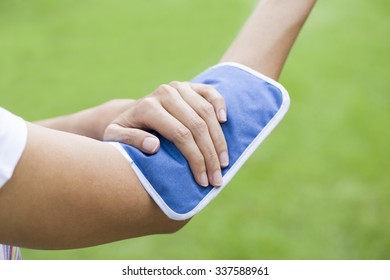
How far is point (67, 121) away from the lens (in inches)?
44.8

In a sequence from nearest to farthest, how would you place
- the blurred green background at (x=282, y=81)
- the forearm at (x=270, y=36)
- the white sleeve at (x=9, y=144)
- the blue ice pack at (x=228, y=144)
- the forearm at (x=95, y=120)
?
1. the white sleeve at (x=9, y=144)
2. the blue ice pack at (x=228, y=144)
3. the forearm at (x=270, y=36)
4. the forearm at (x=95, y=120)
5. the blurred green background at (x=282, y=81)

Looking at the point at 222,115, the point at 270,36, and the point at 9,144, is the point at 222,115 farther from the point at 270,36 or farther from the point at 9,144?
the point at 9,144

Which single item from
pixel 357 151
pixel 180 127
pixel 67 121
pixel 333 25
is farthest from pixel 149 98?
pixel 333 25

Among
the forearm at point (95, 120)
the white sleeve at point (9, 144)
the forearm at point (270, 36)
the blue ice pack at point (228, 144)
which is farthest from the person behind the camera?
the forearm at point (95, 120)

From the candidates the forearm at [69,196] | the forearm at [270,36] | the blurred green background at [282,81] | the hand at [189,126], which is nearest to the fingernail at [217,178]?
the hand at [189,126]

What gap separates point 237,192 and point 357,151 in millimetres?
632

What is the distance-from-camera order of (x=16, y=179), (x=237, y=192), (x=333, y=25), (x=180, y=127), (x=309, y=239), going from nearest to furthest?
(x=16, y=179) → (x=180, y=127) → (x=309, y=239) → (x=237, y=192) → (x=333, y=25)

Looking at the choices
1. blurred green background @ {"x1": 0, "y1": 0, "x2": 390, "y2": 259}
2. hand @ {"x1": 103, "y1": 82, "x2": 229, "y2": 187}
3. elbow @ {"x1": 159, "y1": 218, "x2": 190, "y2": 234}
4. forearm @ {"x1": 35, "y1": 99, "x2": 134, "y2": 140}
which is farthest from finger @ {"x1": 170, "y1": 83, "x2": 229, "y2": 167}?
blurred green background @ {"x1": 0, "y1": 0, "x2": 390, "y2": 259}

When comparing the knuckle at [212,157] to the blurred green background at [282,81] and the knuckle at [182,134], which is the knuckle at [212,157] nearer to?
the knuckle at [182,134]

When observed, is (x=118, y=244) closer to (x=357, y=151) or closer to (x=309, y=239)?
(x=309, y=239)

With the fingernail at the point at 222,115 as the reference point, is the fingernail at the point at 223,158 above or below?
below

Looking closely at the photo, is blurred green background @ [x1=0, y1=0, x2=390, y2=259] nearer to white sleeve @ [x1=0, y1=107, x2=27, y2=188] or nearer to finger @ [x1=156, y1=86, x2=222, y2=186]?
finger @ [x1=156, y1=86, x2=222, y2=186]

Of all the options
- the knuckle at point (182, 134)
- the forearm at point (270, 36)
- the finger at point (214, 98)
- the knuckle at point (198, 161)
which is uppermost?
the forearm at point (270, 36)

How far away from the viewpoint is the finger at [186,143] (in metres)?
0.78
